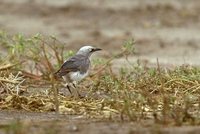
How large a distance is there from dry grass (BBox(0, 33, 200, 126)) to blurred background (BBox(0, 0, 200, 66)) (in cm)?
380

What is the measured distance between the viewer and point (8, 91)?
714 centimetres

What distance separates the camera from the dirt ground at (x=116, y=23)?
12.7 metres

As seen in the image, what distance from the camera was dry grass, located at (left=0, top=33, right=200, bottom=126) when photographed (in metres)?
5.93

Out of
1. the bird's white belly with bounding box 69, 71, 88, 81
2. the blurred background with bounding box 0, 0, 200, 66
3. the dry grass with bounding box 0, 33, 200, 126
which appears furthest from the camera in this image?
the blurred background with bounding box 0, 0, 200, 66

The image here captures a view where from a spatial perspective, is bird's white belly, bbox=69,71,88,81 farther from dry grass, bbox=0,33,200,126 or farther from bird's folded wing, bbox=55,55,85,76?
dry grass, bbox=0,33,200,126

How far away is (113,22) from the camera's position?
48.8 feet

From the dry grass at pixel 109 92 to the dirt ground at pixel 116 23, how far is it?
2983mm

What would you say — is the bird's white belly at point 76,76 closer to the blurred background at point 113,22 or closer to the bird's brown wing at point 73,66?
the bird's brown wing at point 73,66

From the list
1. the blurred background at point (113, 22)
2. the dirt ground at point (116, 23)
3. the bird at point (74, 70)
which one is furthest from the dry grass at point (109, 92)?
the blurred background at point (113, 22)

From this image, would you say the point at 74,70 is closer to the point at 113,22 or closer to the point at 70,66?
the point at 70,66

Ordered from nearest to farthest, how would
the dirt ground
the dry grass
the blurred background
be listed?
the dry grass → the dirt ground → the blurred background

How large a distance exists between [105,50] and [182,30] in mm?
2341

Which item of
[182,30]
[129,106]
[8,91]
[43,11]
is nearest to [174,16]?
[182,30]

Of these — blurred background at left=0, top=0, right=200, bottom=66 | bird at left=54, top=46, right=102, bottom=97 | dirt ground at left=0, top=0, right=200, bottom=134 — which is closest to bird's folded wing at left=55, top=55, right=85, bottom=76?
bird at left=54, top=46, right=102, bottom=97
